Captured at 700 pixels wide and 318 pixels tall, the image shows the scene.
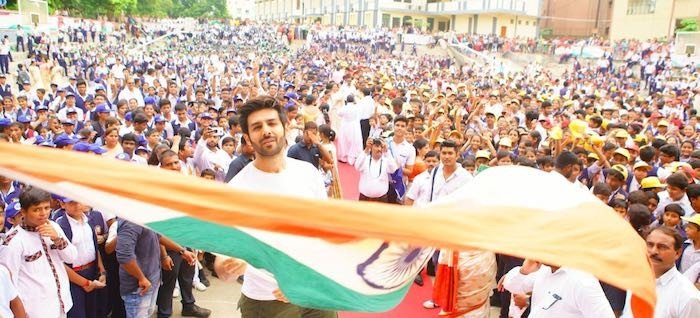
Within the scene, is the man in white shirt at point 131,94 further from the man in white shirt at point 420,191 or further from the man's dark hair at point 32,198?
the man's dark hair at point 32,198

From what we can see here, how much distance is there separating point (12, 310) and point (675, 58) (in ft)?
84.0

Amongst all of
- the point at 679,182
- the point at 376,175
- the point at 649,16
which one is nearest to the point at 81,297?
the point at 376,175

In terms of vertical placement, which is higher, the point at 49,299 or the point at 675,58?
the point at 675,58

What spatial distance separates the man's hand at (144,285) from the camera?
3824mm

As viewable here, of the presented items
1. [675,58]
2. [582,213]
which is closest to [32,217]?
[582,213]

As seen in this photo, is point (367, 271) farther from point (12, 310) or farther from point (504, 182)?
point (12, 310)

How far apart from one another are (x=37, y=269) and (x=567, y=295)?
3080 mm

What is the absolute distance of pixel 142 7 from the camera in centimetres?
5622

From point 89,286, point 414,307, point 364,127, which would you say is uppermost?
point 364,127

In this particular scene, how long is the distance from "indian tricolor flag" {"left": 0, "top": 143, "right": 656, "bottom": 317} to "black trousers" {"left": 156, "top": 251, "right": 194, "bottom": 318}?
103 inches

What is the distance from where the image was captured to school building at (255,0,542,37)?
45375 millimetres

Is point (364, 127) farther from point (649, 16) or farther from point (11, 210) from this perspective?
point (649, 16)

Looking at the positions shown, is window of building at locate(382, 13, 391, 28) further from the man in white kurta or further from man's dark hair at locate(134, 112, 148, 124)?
the man in white kurta

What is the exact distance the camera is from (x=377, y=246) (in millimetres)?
1883
